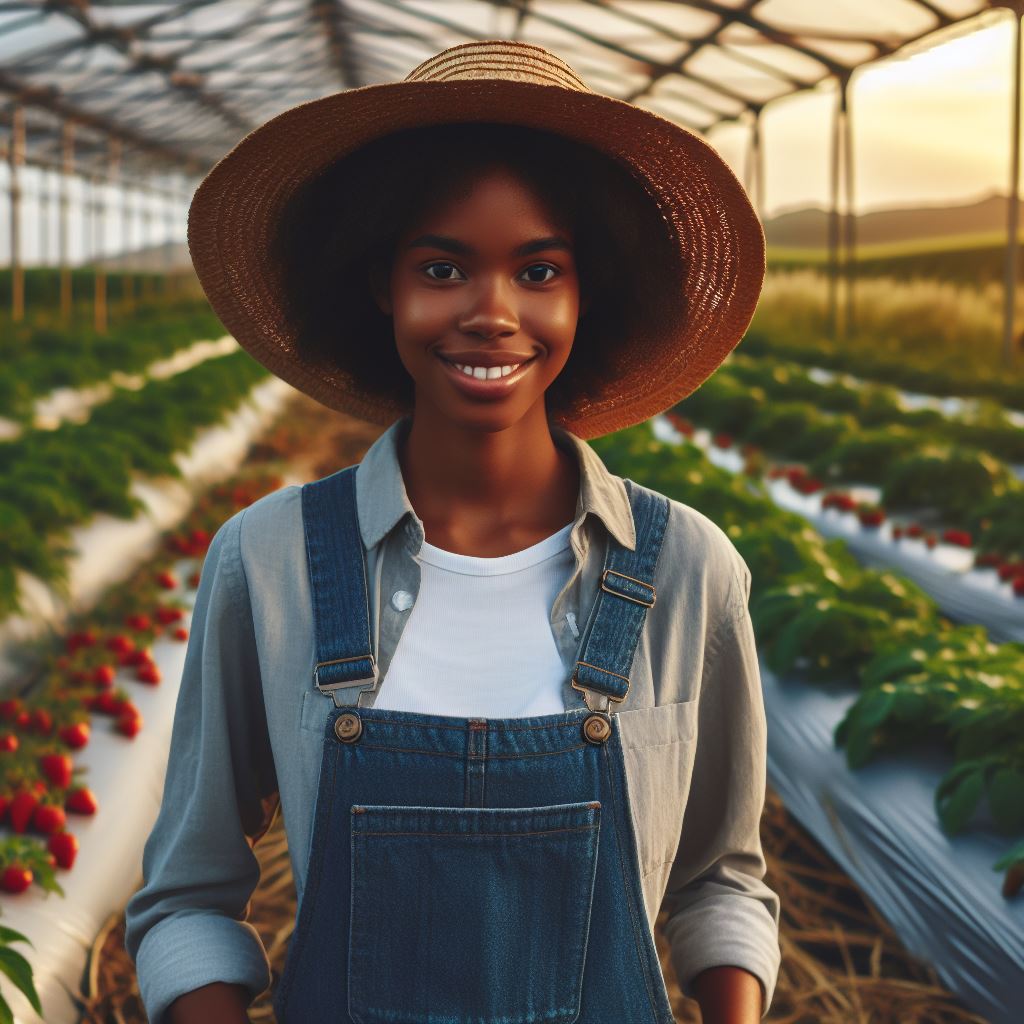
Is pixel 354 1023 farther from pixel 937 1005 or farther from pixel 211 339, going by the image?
pixel 211 339

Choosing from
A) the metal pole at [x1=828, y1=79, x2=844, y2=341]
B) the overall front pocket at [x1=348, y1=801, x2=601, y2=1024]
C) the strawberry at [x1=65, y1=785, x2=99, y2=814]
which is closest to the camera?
the overall front pocket at [x1=348, y1=801, x2=601, y2=1024]

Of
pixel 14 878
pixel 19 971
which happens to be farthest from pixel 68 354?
pixel 19 971

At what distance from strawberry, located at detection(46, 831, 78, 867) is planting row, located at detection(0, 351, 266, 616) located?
4.24 feet

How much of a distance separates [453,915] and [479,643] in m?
0.26

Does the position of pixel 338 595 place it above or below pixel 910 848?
above

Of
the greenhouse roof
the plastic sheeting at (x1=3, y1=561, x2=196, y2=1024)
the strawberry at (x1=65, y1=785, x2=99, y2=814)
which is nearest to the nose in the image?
the plastic sheeting at (x1=3, y1=561, x2=196, y2=1024)

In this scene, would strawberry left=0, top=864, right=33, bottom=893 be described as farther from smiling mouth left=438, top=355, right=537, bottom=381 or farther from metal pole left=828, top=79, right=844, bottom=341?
metal pole left=828, top=79, right=844, bottom=341

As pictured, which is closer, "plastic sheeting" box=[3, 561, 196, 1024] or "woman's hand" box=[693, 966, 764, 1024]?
"woman's hand" box=[693, 966, 764, 1024]

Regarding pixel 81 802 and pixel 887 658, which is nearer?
pixel 81 802

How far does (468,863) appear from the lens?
44.1 inches

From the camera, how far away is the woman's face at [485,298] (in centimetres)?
118

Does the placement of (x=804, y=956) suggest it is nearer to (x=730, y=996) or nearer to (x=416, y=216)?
(x=730, y=996)

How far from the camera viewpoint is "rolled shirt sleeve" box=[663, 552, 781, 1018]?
125 cm

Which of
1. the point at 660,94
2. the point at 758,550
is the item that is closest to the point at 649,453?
the point at 758,550
